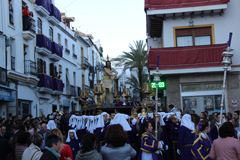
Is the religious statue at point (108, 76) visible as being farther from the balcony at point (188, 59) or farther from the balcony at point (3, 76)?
the balcony at point (3, 76)

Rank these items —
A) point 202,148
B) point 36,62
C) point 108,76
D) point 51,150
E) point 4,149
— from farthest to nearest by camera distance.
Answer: point 36,62, point 108,76, point 4,149, point 202,148, point 51,150

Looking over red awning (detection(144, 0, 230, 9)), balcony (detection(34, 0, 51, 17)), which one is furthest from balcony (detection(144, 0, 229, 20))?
balcony (detection(34, 0, 51, 17))

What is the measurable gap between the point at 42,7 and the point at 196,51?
12621 mm

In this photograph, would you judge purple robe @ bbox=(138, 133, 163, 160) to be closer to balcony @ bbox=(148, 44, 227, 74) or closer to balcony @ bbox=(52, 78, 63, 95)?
balcony @ bbox=(148, 44, 227, 74)

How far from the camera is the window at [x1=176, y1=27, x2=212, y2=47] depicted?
19.6 metres

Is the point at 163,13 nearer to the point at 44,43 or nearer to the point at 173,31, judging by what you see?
the point at 173,31

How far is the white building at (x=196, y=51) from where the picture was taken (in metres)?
18.8

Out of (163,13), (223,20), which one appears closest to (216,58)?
(223,20)

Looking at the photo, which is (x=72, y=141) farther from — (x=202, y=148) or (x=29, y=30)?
(x=29, y=30)

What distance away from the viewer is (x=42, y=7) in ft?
82.6

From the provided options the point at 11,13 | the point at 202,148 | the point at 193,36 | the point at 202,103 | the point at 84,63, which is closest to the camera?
the point at 202,148

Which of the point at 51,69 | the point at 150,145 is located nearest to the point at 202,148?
the point at 150,145

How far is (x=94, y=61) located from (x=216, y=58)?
29.4 metres

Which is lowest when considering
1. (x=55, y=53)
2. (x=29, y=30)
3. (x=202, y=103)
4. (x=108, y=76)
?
(x=202, y=103)
